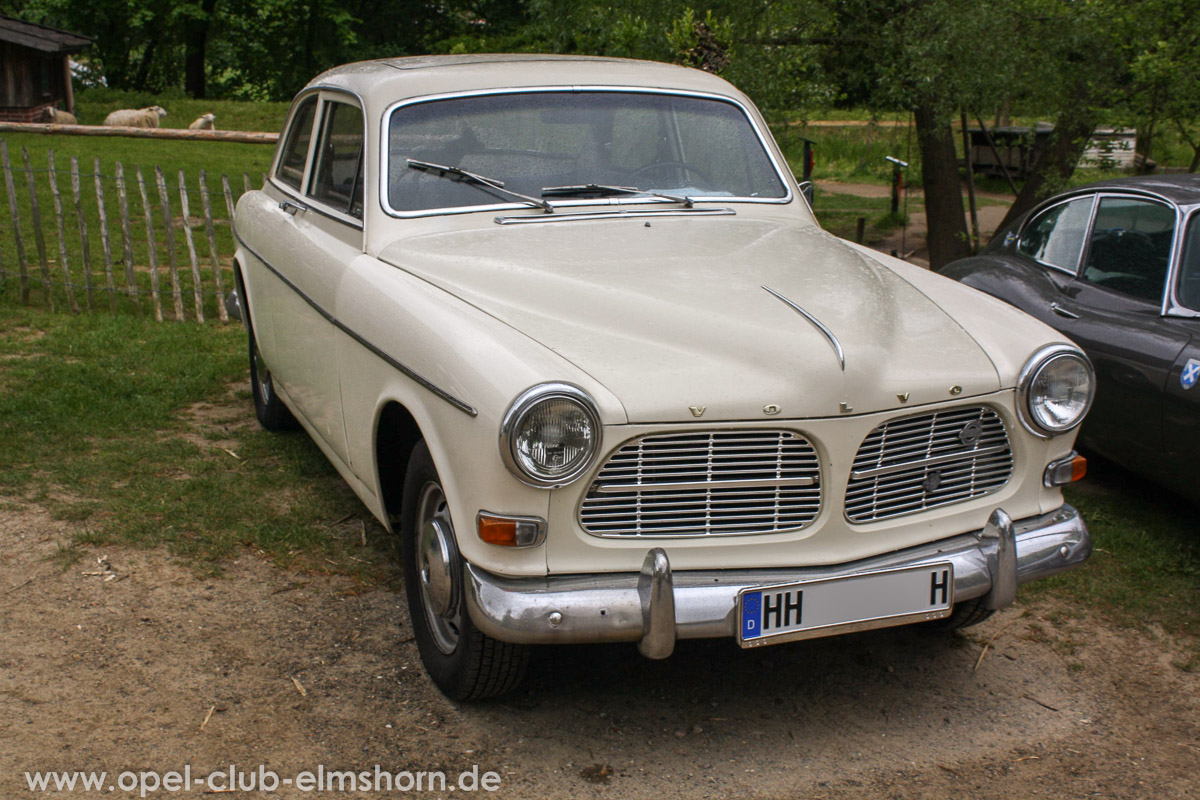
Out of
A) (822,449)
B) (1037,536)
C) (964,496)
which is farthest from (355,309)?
(1037,536)

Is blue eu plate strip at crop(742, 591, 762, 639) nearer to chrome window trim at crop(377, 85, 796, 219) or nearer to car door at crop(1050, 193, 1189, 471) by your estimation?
chrome window trim at crop(377, 85, 796, 219)

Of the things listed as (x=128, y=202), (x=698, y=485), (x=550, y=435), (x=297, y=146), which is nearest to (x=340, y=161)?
(x=297, y=146)

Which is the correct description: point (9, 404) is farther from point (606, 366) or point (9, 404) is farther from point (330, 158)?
point (606, 366)

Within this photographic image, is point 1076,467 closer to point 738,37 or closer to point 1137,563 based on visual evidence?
point 1137,563

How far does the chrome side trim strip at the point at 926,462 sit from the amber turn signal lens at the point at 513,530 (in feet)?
2.90

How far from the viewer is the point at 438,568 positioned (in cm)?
336

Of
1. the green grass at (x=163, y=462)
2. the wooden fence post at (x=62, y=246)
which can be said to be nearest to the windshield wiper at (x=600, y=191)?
the green grass at (x=163, y=462)

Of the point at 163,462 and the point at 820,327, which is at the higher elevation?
the point at 820,327

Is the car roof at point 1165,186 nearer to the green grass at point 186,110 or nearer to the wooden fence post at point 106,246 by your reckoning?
the wooden fence post at point 106,246

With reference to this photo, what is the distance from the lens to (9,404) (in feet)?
20.6

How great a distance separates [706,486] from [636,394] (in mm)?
316

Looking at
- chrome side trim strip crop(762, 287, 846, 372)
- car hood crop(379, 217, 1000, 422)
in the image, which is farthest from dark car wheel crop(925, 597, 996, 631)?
chrome side trim strip crop(762, 287, 846, 372)

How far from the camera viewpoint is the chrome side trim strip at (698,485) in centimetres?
301

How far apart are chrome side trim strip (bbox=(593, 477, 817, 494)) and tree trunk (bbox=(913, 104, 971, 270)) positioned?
8527 millimetres
